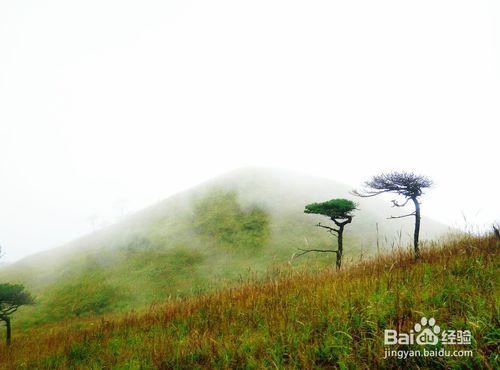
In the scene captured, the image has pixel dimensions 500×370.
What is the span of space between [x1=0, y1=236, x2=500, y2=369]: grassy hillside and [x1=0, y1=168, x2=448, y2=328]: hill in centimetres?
2145

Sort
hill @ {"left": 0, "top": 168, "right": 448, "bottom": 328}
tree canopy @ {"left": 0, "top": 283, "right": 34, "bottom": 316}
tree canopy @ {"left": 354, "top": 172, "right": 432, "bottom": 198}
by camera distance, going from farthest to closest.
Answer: hill @ {"left": 0, "top": 168, "right": 448, "bottom": 328} < tree canopy @ {"left": 0, "top": 283, "right": 34, "bottom": 316} < tree canopy @ {"left": 354, "top": 172, "right": 432, "bottom": 198}

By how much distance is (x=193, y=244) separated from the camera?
1683 inches

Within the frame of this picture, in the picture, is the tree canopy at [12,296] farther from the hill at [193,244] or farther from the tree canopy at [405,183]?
the tree canopy at [405,183]

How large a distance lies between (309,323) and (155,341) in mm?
2893

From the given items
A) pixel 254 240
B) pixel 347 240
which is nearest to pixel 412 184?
pixel 347 240

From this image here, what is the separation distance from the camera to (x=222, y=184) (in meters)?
58.4

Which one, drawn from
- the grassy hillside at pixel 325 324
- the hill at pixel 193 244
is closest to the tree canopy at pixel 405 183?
the grassy hillside at pixel 325 324

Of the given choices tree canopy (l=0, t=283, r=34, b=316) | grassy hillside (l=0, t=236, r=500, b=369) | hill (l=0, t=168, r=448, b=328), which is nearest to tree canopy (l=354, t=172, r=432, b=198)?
grassy hillside (l=0, t=236, r=500, b=369)

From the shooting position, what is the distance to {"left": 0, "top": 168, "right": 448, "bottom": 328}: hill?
1339 inches

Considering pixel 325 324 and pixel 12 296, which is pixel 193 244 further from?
pixel 325 324

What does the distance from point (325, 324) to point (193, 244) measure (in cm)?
4060

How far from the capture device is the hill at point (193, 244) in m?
34.0

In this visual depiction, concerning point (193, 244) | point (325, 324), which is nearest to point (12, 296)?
point (193, 244)

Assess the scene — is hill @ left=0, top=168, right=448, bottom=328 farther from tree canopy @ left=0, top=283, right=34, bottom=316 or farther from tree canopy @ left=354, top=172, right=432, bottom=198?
tree canopy @ left=354, top=172, right=432, bottom=198
